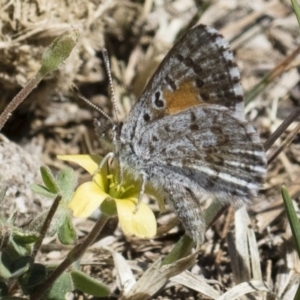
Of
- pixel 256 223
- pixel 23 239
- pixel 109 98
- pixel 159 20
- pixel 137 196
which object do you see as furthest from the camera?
pixel 159 20

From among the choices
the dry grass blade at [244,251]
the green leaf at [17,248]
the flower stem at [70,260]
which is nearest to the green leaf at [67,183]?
the flower stem at [70,260]

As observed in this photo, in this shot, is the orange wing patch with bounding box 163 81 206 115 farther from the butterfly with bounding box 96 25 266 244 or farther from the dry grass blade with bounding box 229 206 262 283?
the dry grass blade with bounding box 229 206 262 283

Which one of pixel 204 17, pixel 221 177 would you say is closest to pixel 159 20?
pixel 204 17

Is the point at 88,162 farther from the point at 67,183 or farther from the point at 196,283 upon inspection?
the point at 196,283

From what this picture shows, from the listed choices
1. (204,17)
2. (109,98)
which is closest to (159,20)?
(204,17)

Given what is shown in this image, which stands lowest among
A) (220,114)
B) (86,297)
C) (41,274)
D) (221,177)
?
(86,297)

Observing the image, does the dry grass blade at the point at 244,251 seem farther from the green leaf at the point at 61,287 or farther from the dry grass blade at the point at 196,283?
the green leaf at the point at 61,287

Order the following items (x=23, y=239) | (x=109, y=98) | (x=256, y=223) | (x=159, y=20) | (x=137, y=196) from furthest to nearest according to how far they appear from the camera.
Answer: (x=159, y=20), (x=109, y=98), (x=256, y=223), (x=137, y=196), (x=23, y=239)

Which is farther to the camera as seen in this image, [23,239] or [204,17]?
[204,17]

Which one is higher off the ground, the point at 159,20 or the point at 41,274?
the point at 159,20

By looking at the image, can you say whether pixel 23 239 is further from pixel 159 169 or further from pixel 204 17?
pixel 204 17
